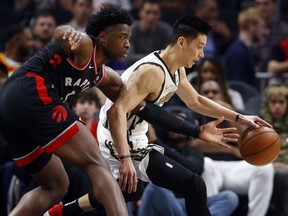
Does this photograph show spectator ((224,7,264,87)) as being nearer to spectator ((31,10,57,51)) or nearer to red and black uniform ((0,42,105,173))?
spectator ((31,10,57,51))

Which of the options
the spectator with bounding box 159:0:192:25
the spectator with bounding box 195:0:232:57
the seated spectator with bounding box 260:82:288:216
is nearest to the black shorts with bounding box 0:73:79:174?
the seated spectator with bounding box 260:82:288:216

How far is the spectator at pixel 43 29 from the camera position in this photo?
35.2 ft

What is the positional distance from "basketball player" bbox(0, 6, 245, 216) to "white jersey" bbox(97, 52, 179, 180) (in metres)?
0.38

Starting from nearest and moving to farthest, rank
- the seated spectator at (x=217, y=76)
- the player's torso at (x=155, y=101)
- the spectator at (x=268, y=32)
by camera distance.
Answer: the player's torso at (x=155, y=101), the seated spectator at (x=217, y=76), the spectator at (x=268, y=32)

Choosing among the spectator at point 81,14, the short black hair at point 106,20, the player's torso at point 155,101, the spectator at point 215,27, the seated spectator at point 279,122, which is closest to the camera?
the short black hair at point 106,20

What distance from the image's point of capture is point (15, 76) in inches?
241

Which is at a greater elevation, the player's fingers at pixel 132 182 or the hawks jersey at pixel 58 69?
the hawks jersey at pixel 58 69

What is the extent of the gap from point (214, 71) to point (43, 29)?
2.27 metres

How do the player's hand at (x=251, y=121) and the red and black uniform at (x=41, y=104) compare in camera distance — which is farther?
the player's hand at (x=251, y=121)

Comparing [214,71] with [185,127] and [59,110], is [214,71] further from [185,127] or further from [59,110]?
[59,110]

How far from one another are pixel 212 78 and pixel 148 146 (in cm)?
294

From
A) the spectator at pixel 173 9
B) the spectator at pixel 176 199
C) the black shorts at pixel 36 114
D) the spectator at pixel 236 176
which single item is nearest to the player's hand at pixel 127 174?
the black shorts at pixel 36 114

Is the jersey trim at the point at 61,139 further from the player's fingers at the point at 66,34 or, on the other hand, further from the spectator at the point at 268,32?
the spectator at the point at 268,32

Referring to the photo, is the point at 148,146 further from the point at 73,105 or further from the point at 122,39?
the point at 73,105
